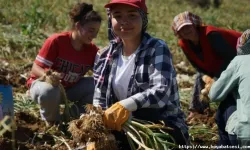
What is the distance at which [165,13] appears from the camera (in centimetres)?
1204

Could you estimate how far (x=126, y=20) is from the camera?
8.43 feet

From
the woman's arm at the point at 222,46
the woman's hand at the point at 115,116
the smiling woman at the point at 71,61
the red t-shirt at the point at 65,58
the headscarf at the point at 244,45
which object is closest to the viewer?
the woman's hand at the point at 115,116

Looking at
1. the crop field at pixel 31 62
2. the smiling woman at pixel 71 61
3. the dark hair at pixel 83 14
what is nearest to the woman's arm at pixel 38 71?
the smiling woman at pixel 71 61

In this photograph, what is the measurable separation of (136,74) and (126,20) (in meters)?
0.32

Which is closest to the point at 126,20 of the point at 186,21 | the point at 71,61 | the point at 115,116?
the point at 115,116

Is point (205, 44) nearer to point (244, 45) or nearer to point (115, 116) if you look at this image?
point (244, 45)

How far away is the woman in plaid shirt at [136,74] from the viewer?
2492 millimetres

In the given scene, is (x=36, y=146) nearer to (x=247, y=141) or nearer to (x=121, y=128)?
(x=121, y=128)

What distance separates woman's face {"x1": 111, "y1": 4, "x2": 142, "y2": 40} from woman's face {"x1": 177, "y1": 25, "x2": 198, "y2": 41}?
1169 millimetres

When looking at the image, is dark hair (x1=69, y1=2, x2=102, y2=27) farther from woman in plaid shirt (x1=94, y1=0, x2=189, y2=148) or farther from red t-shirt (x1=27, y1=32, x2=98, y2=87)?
woman in plaid shirt (x1=94, y1=0, x2=189, y2=148)

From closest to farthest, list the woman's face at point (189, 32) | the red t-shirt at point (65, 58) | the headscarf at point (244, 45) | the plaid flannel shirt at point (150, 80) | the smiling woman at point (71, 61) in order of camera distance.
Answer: the plaid flannel shirt at point (150, 80) → the headscarf at point (244, 45) → the smiling woman at point (71, 61) → the red t-shirt at point (65, 58) → the woman's face at point (189, 32)

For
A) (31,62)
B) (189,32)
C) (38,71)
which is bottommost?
(31,62)

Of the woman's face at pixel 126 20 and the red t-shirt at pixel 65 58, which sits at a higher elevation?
the woman's face at pixel 126 20

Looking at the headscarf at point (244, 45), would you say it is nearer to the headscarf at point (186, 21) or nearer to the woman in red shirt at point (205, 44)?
the woman in red shirt at point (205, 44)
